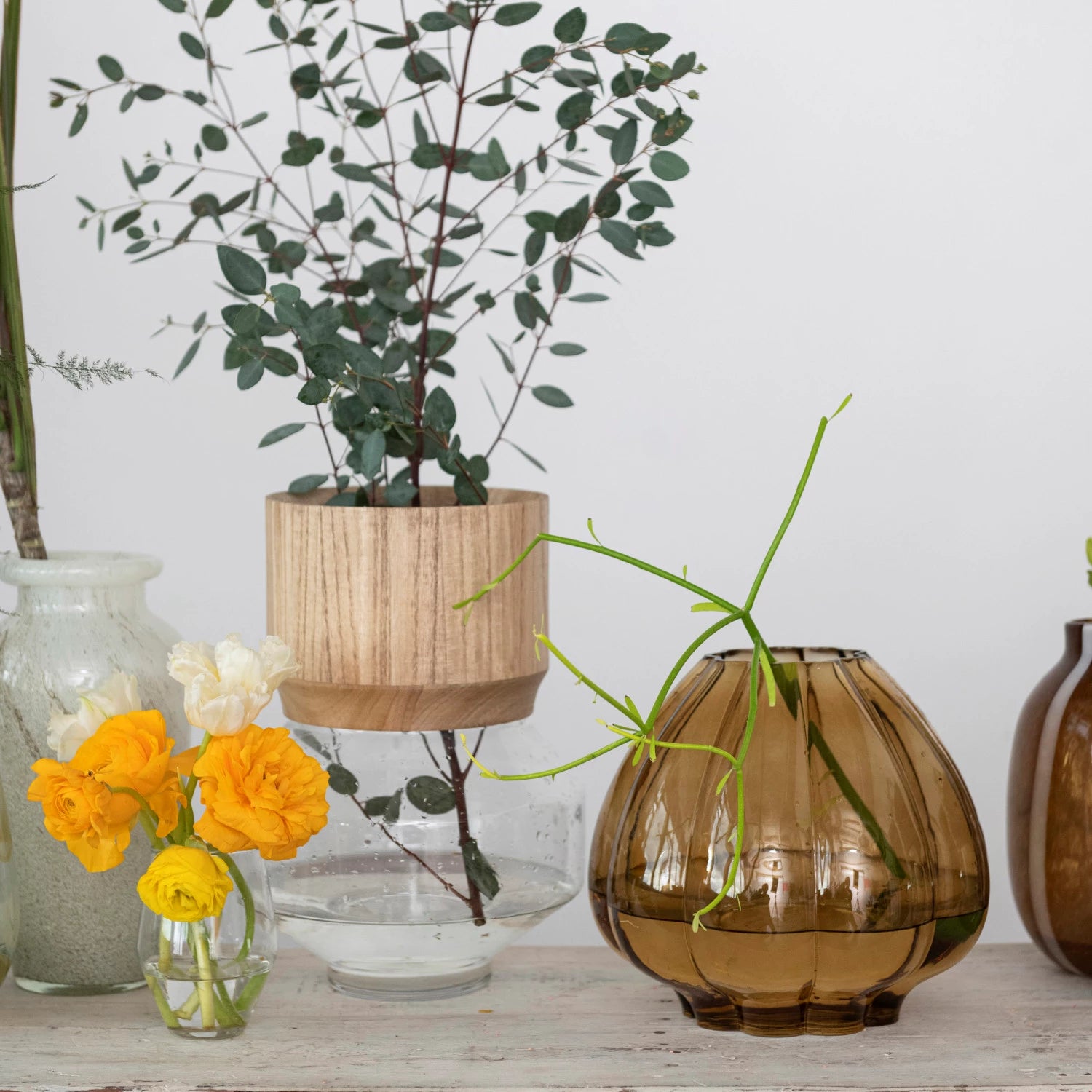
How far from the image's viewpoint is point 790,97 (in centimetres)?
128

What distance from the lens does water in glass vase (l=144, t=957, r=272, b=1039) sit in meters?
0.76

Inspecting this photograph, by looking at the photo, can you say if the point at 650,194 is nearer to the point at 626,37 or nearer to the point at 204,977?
the point at 626,37

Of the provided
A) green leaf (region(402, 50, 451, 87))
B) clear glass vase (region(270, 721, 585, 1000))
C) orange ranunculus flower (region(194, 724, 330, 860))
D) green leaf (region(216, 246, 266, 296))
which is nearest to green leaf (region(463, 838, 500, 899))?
clear glass vase (region(270, 721, 585, 1000))

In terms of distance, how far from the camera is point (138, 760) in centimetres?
73

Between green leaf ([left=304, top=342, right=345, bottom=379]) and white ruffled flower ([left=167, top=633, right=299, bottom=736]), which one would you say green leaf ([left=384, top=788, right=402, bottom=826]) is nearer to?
white ruffled flower ([left=167, top=633, right=299, bottom=736])

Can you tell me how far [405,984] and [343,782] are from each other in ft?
0.44

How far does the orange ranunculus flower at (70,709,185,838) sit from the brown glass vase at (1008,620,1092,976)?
51 centimetres

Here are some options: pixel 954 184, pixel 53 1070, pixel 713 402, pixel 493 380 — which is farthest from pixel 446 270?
pixel 53 1070

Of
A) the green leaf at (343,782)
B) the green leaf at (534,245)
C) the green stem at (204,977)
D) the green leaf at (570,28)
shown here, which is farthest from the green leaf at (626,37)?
the green stem at (204,977)

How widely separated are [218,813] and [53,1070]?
0.54 ft

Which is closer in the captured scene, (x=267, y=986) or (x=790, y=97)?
(x=267, y=986)

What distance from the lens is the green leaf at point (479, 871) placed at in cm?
82

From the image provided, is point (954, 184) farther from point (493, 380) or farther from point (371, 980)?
point (371, 980)

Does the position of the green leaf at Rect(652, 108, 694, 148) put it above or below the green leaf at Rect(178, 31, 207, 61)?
below
